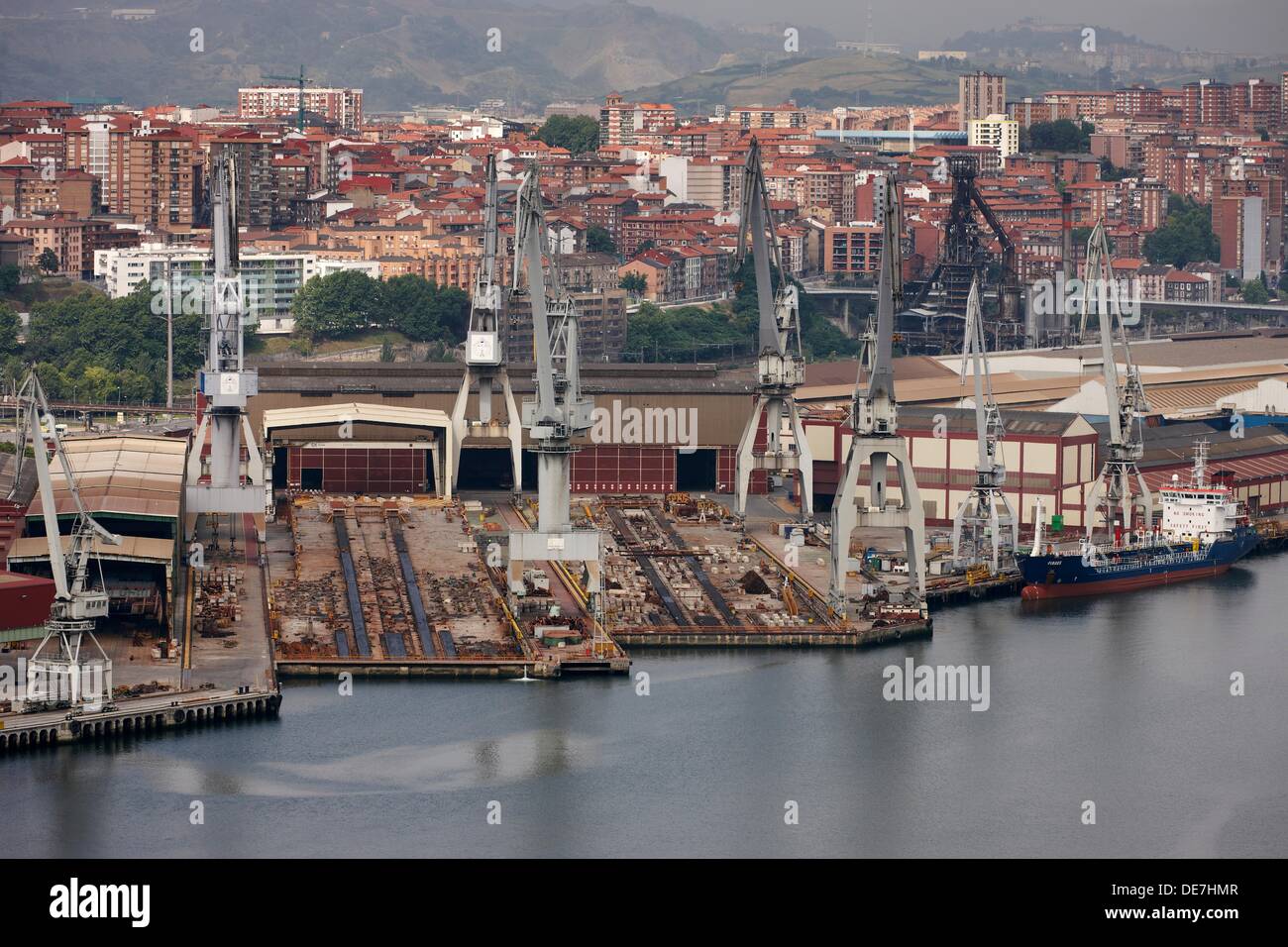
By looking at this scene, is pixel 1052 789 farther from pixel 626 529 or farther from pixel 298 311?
pixel 298 311

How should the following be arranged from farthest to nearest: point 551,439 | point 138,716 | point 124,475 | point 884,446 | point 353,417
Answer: point 353,417 → point 124,475 → point 884,446 → point 551,439 → point 138,716

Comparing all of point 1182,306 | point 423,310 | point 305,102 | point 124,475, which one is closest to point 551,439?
point 124,475

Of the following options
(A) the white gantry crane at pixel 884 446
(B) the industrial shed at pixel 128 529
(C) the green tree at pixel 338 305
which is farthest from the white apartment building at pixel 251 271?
(A) the white gantry crane at pixel 884 446

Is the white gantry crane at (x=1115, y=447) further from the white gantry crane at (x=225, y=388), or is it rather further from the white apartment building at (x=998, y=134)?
the white apartment building at (x=998, y=134)

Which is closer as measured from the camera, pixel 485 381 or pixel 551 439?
pixel 551 439

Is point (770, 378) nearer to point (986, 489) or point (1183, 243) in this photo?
point (986, 489)

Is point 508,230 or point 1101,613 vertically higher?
point 508,230
